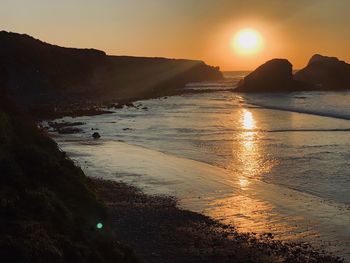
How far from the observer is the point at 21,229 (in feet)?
18.5

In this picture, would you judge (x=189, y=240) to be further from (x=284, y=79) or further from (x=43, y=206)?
(x=284, y=79)

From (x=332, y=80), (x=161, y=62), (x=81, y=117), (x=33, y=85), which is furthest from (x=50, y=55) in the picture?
(x=161, y=62)

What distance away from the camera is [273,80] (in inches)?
4670

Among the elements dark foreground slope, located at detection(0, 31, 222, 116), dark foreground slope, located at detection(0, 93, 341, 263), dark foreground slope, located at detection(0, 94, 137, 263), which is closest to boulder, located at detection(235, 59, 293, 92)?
dark foreground slope, located at detection(0, 31, 222, 116)

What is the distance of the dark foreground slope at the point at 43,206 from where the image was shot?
552 cm

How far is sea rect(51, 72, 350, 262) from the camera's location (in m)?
13.7

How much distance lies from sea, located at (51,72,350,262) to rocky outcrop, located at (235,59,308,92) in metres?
75.2

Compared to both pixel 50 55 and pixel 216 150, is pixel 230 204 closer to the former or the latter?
pixel 216 150

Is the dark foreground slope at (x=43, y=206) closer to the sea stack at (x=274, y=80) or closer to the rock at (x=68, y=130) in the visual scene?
the rock at (x=68, y=130)

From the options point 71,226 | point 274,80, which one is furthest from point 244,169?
point 274,80

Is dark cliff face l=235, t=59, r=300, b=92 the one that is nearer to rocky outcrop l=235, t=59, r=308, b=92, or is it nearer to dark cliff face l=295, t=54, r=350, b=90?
rocky outcrop l=235, t=59, r=308, b=92

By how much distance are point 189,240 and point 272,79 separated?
111 metres

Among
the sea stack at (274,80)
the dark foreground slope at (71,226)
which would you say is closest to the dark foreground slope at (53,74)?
the sea stack at (274,80)

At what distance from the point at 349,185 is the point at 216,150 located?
1031 centimetres
